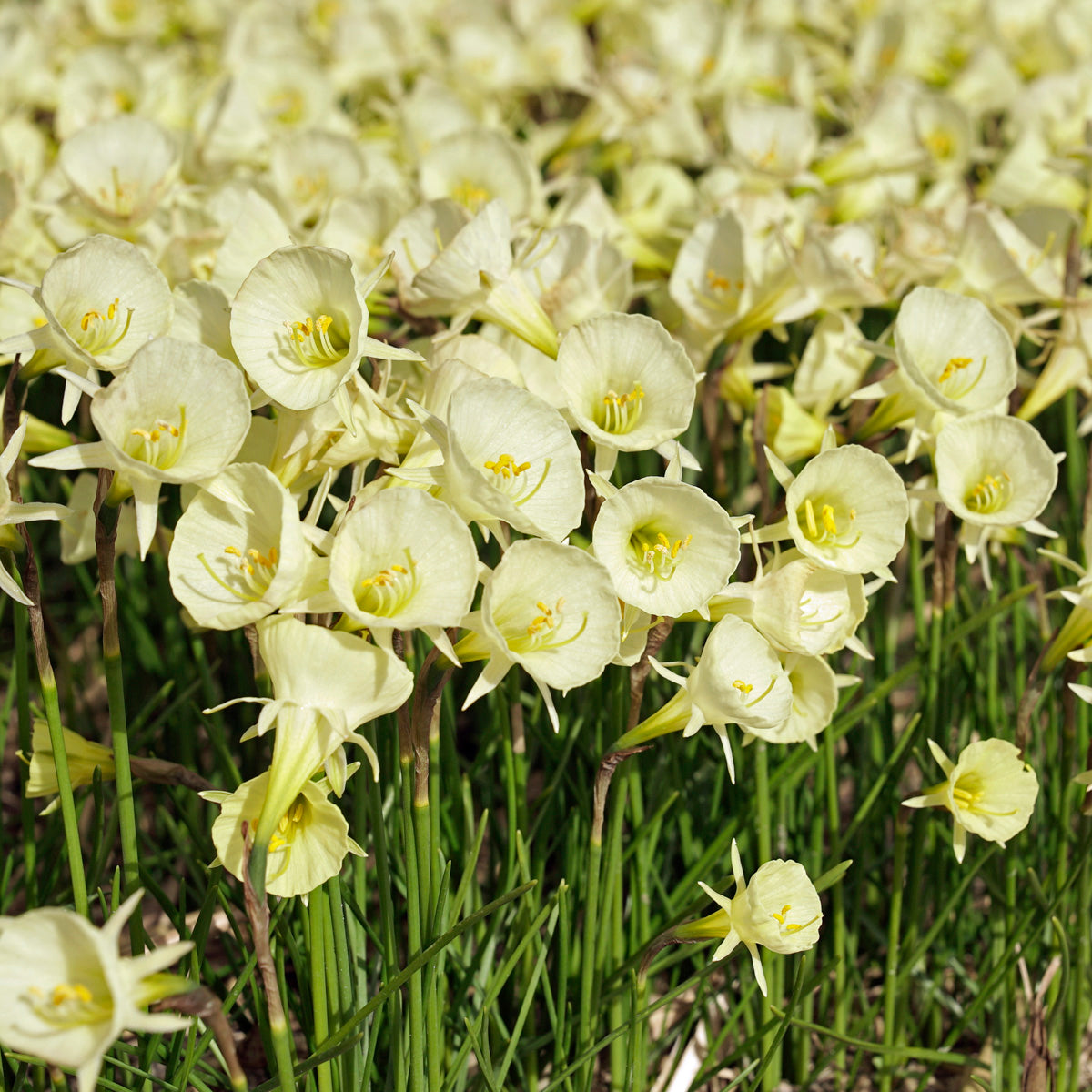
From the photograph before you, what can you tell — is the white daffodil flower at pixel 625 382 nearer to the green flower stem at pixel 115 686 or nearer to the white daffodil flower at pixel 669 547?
the white daffodil flower at pixel 669 547

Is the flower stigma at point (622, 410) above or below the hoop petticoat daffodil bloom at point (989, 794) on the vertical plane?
above

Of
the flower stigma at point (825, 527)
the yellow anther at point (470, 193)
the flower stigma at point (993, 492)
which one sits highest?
the yellow anther at point (470, 193)

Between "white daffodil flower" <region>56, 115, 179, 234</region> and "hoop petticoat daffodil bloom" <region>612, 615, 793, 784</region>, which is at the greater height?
"white daffodil flower" <region>56, 115, 179, 234</region>

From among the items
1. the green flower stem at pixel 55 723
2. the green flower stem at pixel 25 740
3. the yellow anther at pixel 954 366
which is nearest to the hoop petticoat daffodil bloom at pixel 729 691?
the yellow anther at pixel 954 366

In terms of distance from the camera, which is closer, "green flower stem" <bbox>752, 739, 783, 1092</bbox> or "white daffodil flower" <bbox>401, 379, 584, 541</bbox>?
"white daffodil flower" <bbox>401, 379, 584, 541</bbox>

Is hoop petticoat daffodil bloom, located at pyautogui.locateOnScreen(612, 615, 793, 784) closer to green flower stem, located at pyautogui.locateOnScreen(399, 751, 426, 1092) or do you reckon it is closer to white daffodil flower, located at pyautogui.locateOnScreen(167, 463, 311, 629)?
green flower stem, located at pyautogui.locateOnScreen(399, 751, 426, 1092)

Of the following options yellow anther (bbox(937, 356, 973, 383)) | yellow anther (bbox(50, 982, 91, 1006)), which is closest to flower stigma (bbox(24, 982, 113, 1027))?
yellow anther (bbox(50, 982, 91, 1006))
